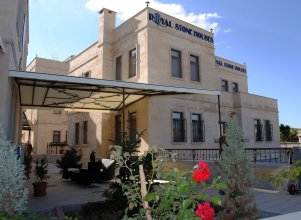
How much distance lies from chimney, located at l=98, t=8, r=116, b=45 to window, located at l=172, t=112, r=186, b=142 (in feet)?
20.3

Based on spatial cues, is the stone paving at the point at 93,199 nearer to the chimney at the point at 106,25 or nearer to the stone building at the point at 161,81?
the stone building at the point at 161,81

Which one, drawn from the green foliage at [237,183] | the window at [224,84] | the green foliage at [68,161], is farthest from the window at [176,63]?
Answer: the green foliage at [237,183]

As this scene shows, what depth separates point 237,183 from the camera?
4.60 meters

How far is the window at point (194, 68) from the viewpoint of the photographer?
16391 millimetres

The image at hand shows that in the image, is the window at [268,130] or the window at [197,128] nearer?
the window at [197,128]

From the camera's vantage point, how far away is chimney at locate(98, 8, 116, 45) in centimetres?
1695

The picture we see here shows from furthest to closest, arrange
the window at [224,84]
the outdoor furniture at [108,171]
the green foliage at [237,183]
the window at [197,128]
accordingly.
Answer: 1. the window at [224,84]
2. the window at [197,128]
3. the outdoor furniture at [108,171]
4. the green foliage at [237,183]

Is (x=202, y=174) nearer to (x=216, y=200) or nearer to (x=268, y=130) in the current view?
(x=216, y=200)

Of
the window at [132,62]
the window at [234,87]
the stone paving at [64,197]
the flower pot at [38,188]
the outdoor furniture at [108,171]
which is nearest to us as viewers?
the stone paving at [64,197]

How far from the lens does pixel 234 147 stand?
475cm

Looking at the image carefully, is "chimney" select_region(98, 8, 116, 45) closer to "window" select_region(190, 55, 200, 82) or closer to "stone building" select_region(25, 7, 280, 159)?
"stone building" select_region(25, 7, 280, 159)

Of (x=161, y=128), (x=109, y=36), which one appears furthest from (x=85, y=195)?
(x=109, y=36)

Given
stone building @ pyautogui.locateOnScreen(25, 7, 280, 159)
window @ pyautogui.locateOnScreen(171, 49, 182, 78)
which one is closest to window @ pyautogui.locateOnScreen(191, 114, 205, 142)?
stone building @ pyautogui.locateOnScreen(25, 7, 280, 159)

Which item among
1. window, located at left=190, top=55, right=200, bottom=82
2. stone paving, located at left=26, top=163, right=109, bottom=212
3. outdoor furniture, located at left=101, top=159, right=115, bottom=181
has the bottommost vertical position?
stone paving, located at left=26, top=163, right=109, bottom=212
